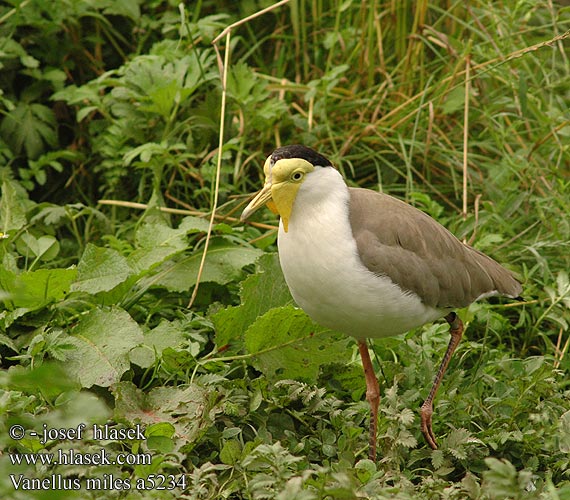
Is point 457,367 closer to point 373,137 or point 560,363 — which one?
point 560,363

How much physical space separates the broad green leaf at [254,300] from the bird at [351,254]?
0.59m

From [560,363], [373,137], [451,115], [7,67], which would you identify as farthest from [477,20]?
[7,67]

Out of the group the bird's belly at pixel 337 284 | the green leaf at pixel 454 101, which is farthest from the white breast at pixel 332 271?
the green leaf at pixel 454 101

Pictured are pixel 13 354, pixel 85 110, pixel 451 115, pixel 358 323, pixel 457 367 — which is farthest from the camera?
pixel 451 115

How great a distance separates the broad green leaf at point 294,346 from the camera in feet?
12.4

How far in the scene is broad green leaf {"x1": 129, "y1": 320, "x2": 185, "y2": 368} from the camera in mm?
3742

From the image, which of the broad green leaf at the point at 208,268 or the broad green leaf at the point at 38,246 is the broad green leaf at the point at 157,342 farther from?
the broad green leaf at the point at 38,246

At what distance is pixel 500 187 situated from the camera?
5191 millimetres

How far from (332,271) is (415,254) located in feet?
1.41

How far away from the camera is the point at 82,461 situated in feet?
9.90

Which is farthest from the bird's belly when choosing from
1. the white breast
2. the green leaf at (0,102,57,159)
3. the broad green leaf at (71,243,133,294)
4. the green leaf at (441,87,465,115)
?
the green leaf at (0,102,57,159)

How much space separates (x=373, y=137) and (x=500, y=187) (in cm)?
77

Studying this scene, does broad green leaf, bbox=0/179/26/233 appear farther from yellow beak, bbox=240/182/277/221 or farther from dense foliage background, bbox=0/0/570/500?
yellow beak, bbox=240/182/277/221

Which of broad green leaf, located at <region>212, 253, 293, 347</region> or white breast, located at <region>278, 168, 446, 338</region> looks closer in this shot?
white breast, located at <region>278, 168, 446, 338</region>
